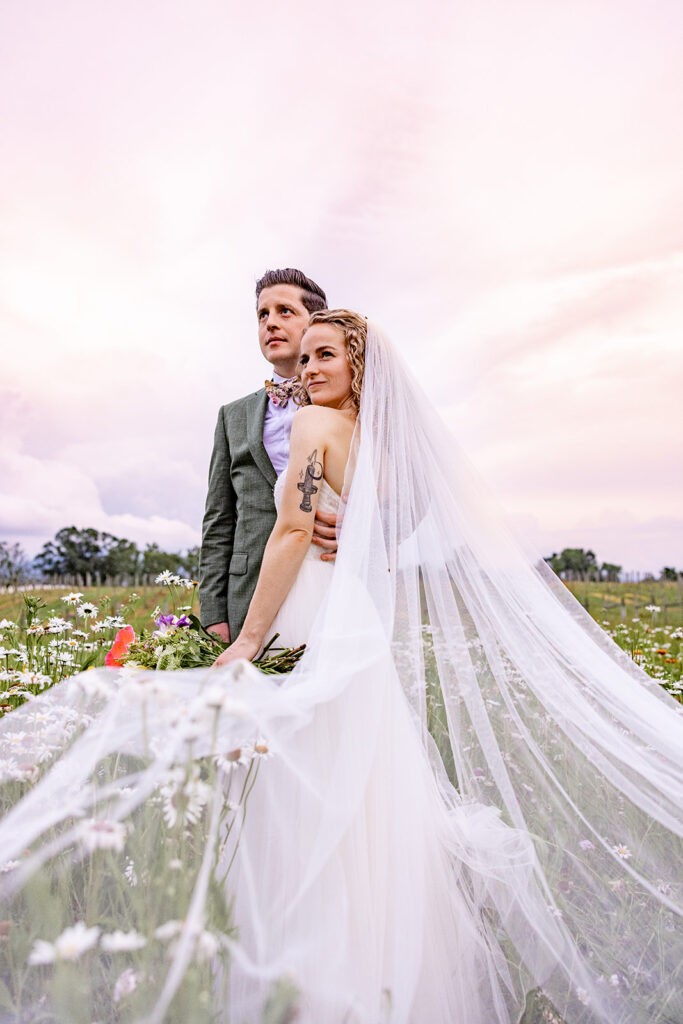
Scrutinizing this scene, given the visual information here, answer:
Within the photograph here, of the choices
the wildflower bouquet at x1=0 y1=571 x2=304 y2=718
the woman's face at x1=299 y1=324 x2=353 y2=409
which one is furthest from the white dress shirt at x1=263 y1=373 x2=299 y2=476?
the wildflower bouquet at x1=0 y1=571 x2=304 y2=718

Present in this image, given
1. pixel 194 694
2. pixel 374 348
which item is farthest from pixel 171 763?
pixel 374 348

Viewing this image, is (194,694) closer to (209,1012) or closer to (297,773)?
(297,773)

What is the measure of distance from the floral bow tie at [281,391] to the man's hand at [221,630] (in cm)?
116

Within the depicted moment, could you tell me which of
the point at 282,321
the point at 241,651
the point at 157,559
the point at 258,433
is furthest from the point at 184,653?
the point at 157,559

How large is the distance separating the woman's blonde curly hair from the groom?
28.0 inches

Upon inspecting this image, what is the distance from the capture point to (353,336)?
274 cm

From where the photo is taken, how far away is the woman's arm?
8.13ft

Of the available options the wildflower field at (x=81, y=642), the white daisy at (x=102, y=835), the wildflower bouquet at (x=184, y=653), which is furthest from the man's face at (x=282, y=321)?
the white daisy at (x=102, y=835)

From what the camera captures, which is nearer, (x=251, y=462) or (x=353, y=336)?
(x=353, y=336)

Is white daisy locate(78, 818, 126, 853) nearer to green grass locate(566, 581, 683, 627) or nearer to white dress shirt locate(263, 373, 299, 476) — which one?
white dress shirt locate(263, 373, 299, 476)

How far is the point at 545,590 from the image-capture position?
8.88ft

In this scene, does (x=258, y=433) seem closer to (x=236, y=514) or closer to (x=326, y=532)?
(x=236, y=514)

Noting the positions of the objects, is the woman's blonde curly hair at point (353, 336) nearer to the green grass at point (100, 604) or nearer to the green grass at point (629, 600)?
the green grass at point (100, 604)

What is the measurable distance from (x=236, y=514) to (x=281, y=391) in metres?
0.68
